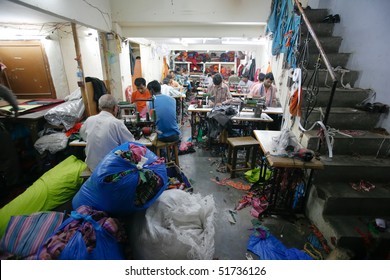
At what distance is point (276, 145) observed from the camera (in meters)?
2.37

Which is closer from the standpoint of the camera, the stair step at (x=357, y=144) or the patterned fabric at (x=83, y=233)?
Result: the patterned fabric at (x=83, y=233)

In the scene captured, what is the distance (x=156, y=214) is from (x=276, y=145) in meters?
1.58

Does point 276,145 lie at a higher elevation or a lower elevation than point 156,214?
higher

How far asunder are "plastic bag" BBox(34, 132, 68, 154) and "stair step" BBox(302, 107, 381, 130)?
11.7 ft

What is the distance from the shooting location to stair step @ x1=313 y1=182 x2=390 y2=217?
207 cm

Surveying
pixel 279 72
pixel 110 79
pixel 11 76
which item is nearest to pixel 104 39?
pixel 110 79

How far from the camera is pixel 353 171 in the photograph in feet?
7.49

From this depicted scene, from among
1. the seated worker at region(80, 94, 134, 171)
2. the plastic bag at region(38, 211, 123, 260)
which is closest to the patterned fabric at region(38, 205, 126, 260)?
the plastic bag at region(38, 211, 123, 260)

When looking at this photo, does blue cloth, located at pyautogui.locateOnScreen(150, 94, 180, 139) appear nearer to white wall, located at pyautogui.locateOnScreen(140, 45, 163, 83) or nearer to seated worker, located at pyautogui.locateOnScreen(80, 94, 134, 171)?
seated worker, located at pyautogui.locateOnScreen(80, 94, 134, 171)

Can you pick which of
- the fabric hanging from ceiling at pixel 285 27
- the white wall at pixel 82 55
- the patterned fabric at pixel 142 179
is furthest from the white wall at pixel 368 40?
the white wall at pixel 82 55

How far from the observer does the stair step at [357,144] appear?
243 cm

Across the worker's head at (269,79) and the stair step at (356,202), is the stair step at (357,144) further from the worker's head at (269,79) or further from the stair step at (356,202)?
the worker's head at (269,79)

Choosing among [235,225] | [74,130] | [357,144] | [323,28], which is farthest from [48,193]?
[323,28]
